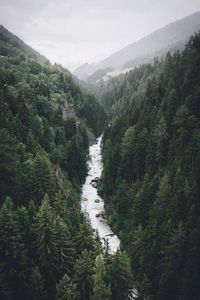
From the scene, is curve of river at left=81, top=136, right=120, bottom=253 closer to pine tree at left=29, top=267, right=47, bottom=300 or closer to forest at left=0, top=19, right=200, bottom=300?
forest at left=0, top=19, right=200, bottom=300

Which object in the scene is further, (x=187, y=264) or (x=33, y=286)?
(x=187, y=264)

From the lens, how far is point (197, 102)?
283ft

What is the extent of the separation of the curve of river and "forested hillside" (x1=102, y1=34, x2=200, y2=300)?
241 cm

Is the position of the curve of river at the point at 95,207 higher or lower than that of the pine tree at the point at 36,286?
lower

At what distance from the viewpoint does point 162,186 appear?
71.5 m

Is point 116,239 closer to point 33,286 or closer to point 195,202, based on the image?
point 195,202

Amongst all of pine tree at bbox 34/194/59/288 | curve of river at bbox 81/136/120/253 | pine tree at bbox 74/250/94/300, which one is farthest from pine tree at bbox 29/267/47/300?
curve of river at bbox 81/136/120/253

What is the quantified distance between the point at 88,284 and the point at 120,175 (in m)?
49.5

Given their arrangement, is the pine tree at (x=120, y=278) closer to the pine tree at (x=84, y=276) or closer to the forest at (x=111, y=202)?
the forest at (x=111, y=202)

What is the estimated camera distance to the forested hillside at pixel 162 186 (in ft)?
199

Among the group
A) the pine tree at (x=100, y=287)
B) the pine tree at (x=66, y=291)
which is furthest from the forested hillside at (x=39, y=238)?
the pine tree at (x=100, y=287)

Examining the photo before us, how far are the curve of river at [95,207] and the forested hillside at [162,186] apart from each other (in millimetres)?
2414

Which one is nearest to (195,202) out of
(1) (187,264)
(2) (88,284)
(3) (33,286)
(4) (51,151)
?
(1) (187,264)

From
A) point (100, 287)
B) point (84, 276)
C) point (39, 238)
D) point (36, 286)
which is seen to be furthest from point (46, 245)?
point (100, 287)
